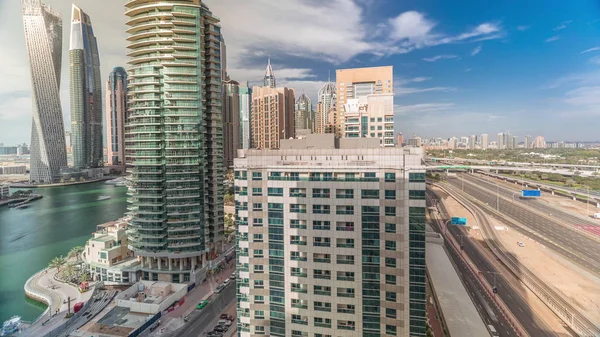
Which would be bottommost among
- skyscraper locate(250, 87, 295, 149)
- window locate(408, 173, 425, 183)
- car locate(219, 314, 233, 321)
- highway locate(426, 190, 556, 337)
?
car locate(219, 314, 233, 321)

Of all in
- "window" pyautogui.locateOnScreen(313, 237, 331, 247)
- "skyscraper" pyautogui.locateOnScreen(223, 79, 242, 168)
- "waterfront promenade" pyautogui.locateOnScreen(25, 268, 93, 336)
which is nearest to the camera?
"window" pyautogui.locateOnScreen(313, 237, 331, 247)

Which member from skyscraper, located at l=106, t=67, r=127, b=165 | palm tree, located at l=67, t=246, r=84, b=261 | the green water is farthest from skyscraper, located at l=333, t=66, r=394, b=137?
skyscraper, located at l=106, t=67, r=127, b=165

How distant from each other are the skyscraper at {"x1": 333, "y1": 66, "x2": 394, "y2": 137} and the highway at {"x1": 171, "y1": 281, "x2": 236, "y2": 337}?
597 inches

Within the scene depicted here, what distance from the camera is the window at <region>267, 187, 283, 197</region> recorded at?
29.4 ft

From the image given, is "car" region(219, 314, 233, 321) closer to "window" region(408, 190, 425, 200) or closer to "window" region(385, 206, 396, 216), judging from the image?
"window" region(385, 206, 396, 216)

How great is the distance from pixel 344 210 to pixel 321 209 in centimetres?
67

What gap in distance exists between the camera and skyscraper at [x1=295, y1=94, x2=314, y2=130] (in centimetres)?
6769

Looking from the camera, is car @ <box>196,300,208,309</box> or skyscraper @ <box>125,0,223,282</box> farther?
skyscraper @ <box>125,0,223,282</box>

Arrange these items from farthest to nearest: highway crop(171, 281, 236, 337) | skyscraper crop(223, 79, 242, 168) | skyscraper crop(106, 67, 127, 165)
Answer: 1. skyscraper crop(106, 67, 127, 165)
2. skyscraper crop(223, 79, 242, 168)
3. highway crop(171, 281, 236, 337)

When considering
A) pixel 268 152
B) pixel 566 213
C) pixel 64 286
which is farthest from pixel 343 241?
pixel 566 213

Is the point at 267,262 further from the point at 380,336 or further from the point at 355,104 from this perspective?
the point at 355,104

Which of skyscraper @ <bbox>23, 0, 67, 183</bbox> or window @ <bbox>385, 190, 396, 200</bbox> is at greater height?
skyscraper @ <bbox>23, 0, 67, 183</bbox>

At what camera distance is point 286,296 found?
8922 mm

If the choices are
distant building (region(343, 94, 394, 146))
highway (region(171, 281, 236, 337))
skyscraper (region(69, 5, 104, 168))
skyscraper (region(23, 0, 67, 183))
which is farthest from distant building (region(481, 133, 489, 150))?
skyscraper (region(69, 5, 104, 168))
